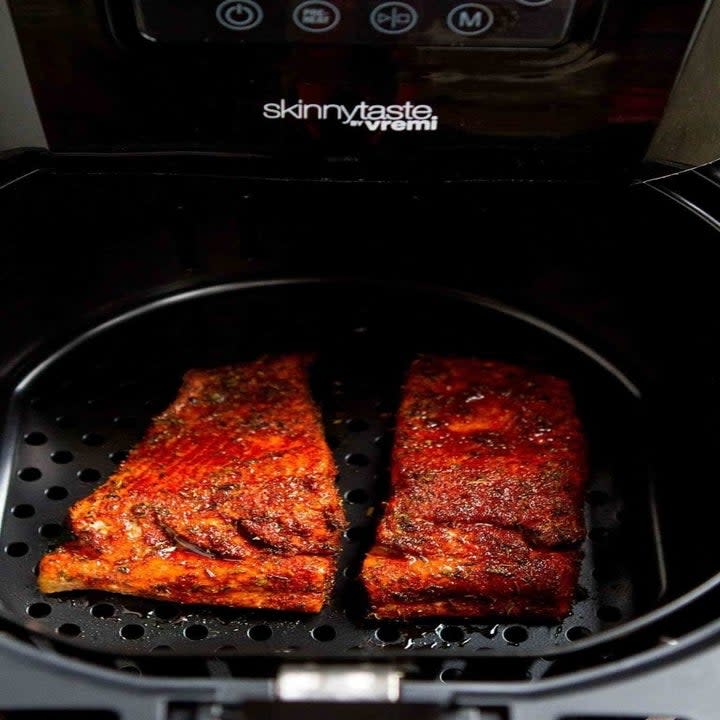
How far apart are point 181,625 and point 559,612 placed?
36cm

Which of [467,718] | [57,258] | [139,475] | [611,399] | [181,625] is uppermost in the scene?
[57,258]

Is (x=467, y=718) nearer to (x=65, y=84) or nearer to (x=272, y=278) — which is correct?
(x=65, y=84)

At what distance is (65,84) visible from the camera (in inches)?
29.9

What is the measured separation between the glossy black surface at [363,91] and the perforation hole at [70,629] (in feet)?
1.43

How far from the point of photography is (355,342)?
116 cm

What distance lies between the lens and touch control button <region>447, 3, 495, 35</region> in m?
0.70

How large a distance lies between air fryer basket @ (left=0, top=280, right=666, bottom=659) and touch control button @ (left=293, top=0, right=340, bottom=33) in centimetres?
48

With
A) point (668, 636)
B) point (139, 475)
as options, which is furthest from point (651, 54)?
point (139, 475)

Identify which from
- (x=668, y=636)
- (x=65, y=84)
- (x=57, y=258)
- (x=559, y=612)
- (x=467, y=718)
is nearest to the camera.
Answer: (x=467, y=718)

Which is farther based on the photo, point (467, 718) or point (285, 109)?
point (285, 109)

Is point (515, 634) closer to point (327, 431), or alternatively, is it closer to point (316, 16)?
point (327, 431)

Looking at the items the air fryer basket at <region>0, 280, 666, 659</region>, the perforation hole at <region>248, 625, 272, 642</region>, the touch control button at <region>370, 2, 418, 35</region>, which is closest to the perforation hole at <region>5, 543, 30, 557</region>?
the air fryer basket at <region>0, 280, 666, 659</region>

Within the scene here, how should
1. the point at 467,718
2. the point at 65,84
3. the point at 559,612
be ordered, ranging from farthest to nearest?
the point at 559,612 → the point at 65,84 → the point at 467,718

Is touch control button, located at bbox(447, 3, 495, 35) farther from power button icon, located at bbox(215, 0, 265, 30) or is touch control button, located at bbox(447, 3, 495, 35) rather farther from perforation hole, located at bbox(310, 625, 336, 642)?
perforation hole, located at bbox(310, 625, 336, 642)
